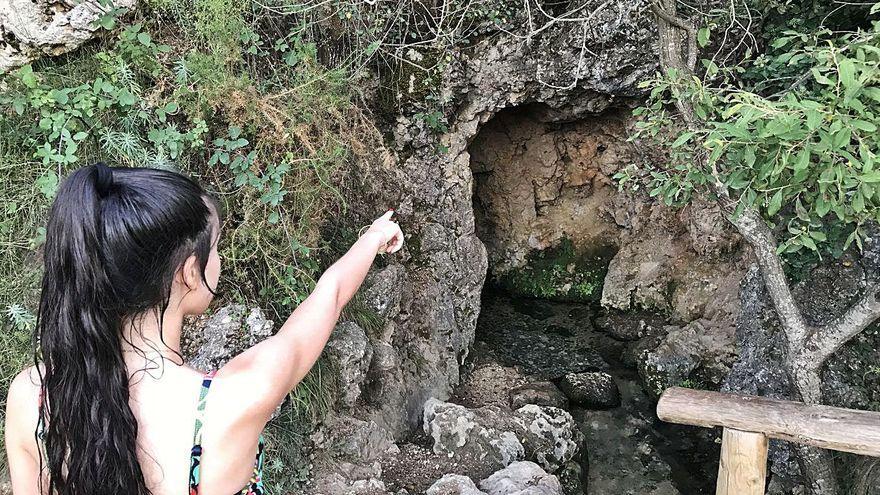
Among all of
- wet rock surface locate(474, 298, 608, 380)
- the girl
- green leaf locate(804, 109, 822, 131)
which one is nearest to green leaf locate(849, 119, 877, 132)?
green leaf locate(804, 109, 822, 131)

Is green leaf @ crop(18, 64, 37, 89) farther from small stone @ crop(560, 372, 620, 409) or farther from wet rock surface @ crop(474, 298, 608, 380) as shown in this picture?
small stone @ crop(560, 372, 620, 409)

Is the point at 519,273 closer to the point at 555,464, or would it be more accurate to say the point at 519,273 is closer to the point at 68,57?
the point at 555,464

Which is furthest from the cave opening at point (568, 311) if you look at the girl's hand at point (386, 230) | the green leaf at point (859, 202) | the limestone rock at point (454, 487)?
the girl's hand at point (386, 230)

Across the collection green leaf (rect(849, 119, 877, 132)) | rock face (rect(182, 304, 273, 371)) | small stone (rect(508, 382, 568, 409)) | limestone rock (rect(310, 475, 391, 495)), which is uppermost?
green leaf (rect(849, 119, 877, 132))

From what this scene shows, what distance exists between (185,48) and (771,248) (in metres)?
3.67

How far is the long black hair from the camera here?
118 centimetres

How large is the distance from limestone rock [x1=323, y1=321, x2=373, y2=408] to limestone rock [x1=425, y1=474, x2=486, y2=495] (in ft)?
2.35

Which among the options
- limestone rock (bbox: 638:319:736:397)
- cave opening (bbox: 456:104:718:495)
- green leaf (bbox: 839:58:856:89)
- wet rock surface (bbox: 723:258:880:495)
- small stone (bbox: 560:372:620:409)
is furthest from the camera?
limestone rock (bbox: 638:319:736:397)

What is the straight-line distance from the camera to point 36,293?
322 centimetres

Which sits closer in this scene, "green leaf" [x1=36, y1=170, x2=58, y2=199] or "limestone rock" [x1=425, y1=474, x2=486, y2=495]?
"green leaf" [x1=36, y1=170, x2=58, y2=199]

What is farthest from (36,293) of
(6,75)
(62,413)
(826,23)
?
(826,23)

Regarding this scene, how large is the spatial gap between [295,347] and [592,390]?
187 inches

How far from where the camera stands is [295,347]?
1.40m

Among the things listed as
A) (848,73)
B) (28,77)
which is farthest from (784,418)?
(28,77)
